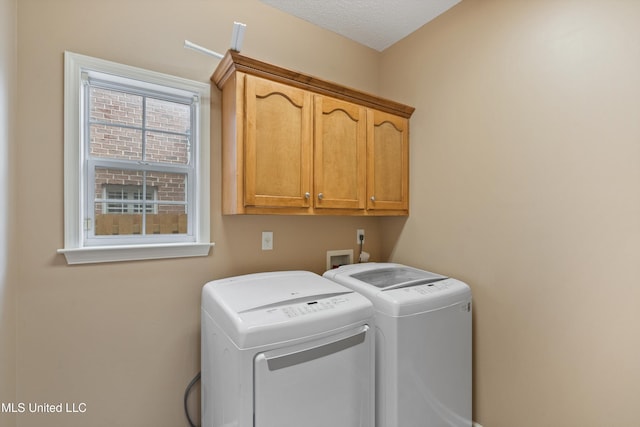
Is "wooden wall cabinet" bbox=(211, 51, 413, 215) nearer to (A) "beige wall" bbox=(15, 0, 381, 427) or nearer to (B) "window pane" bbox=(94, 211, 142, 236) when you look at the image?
(A) "beige wall" bbox=(15, 0, 381, 427)

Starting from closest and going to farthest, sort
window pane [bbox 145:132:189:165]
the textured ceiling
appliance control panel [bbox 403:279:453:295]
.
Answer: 1. appliance control panel [bbox 403:279:453:295]
2. window pane [bbox 145:132:189:165]
3. the textured ceiling

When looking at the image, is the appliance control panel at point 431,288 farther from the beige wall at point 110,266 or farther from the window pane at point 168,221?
the window pane at point 168,221

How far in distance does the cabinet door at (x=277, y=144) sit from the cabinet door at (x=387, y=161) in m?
0.48

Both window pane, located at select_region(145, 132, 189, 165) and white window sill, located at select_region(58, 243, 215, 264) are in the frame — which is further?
window pane, located at select_region(145, 132, 189, 165)

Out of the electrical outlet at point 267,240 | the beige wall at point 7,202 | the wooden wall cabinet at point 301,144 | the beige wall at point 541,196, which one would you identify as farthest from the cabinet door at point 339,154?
the beige wall at point 7,202

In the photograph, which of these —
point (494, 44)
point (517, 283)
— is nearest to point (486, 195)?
point (517, 283)

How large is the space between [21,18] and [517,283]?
8.91 ft

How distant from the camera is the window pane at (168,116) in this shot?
1.68 meters

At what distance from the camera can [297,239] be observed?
81.4 inches

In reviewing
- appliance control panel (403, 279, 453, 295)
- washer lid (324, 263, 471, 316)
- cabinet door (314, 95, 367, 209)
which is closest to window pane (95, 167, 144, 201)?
cabinet door (314, 95, 367, 209)

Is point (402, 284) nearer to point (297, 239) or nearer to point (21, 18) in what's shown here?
point (297, 239)

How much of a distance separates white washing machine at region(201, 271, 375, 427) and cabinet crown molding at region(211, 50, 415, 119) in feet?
3.69

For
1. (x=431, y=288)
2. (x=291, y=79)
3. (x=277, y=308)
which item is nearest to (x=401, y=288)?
(x=431, y=288)

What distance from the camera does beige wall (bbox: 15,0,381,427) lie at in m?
1.34
